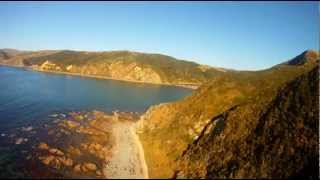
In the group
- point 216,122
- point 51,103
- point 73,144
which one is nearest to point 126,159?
point 73,144

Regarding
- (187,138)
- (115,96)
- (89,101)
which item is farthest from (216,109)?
(115,96)

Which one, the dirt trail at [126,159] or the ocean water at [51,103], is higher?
the ocean water at [51,103]

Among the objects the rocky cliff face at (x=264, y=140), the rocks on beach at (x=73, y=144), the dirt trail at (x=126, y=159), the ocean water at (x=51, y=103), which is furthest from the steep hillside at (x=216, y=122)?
the ocean water at (x=51, y=103)

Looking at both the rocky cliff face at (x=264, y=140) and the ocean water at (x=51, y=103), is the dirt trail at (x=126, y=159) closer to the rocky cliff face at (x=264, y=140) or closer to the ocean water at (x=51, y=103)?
the rocky cliff face at (x=264, y=140)

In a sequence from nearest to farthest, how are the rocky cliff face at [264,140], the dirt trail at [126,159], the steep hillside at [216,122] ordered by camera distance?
1. the rocky cliff face at [264,140]
2. the steep hillside at [216,122]
3. the dirt trail at [126,159]

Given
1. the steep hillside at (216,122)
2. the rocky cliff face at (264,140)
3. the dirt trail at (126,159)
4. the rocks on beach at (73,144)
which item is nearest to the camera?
the rocky cliff face at (264,140)

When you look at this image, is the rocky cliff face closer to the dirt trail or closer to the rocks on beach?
the dirt trail

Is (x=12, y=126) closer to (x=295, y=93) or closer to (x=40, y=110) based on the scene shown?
(x=40, y=110)

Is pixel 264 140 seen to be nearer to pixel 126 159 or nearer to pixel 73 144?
pixel 126 159
